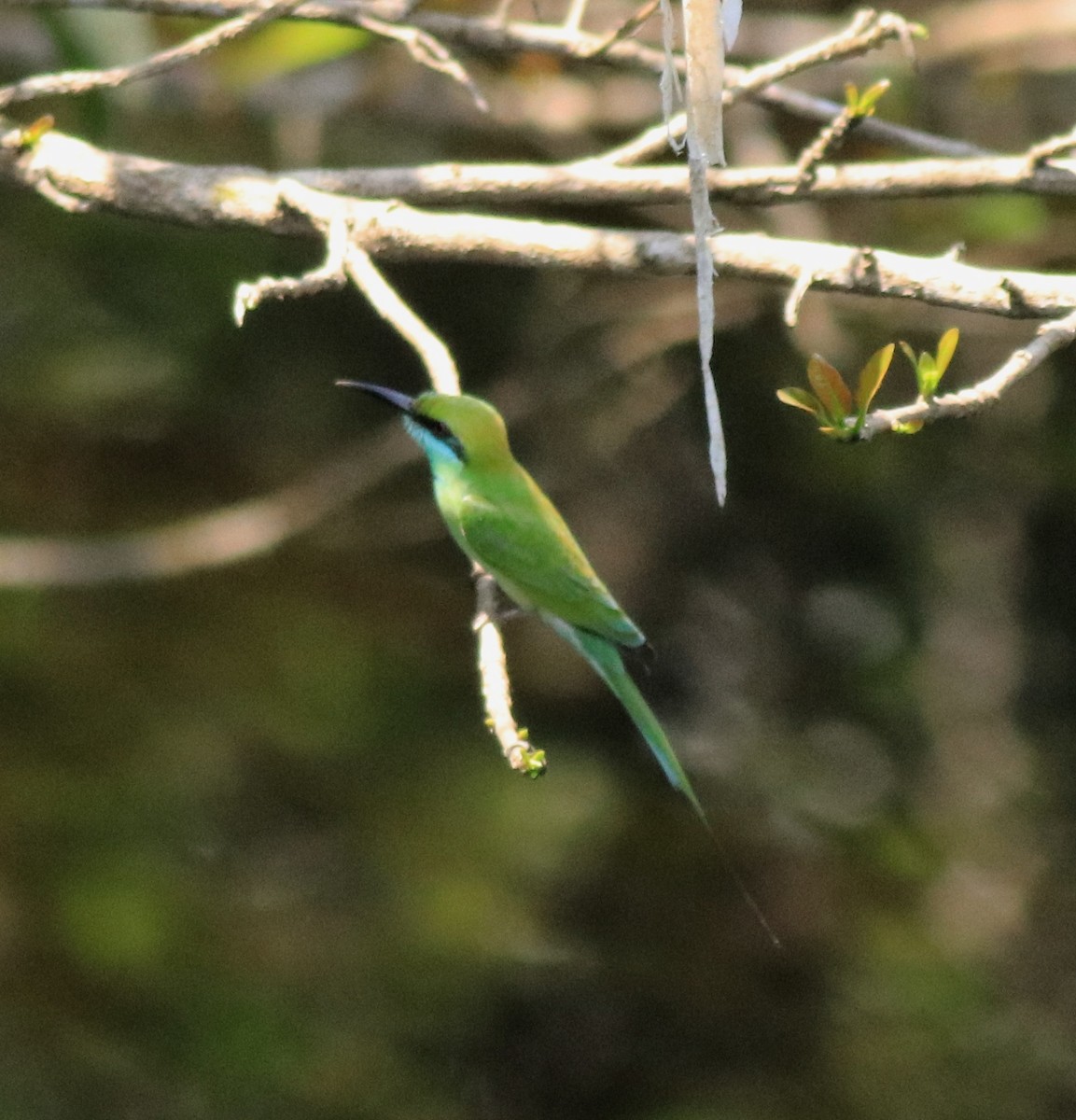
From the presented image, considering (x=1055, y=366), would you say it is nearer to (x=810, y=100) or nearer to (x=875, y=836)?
(x=875, y=836)

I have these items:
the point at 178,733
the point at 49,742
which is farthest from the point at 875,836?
the point at 49,742

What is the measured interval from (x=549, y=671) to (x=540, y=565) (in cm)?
167

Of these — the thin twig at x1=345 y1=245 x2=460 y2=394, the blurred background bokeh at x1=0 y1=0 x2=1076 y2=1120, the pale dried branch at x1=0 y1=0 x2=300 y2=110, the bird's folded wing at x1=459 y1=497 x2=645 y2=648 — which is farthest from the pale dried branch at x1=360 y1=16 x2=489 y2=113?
the blurred background bokeh at x1=0 y1=0 x2=1076 y2=1120

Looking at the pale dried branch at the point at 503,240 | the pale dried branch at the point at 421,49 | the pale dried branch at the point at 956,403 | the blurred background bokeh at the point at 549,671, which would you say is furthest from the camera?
the blurred background bokeh at the point at 549,671

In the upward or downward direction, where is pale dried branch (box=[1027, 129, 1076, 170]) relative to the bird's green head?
upward

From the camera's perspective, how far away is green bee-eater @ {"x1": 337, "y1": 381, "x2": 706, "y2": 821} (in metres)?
2.67

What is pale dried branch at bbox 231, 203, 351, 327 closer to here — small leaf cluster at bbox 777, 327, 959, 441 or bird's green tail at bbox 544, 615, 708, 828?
small leaf cluster at bbox 777, 327, 959, 441

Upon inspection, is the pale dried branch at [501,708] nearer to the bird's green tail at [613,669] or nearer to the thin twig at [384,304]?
the thin twig at [384,304]

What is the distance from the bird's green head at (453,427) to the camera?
251 centimetres

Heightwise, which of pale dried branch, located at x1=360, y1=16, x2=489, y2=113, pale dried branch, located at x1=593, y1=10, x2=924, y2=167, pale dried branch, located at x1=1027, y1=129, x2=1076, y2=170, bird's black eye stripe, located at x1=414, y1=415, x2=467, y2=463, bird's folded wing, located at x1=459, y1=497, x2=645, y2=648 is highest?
pale dried branch, located at x1=360, y1=16, x2=489, y2=113

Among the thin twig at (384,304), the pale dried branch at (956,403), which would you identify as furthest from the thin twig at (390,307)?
the pale dried branch at (956,403)

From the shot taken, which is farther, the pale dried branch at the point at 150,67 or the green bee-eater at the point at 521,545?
the green bee-eater at the point at 521,545

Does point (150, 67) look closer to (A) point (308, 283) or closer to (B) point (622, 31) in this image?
(A) point (308, 283)

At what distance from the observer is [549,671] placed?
4336mm
